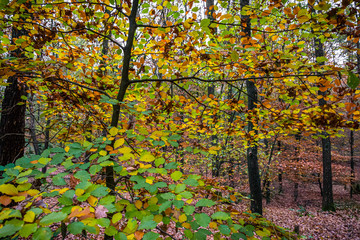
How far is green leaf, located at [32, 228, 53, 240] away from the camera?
2.48ft

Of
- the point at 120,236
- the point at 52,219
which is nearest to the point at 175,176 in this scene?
the point at 120,236

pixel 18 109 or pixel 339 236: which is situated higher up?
pixel 18 109

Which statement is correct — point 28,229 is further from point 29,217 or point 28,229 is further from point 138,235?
point 138,235

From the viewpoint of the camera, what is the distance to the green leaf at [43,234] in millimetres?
755

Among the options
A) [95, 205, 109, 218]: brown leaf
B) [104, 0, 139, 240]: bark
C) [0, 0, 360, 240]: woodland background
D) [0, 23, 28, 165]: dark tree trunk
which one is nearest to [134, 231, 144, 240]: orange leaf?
[0, 0, 360, 240]: woodland background

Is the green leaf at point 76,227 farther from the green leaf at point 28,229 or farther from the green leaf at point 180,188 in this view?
the green leaf at point 180,188

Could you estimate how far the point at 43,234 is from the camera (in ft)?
2.53

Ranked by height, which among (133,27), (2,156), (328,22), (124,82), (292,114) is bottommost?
(2,156)

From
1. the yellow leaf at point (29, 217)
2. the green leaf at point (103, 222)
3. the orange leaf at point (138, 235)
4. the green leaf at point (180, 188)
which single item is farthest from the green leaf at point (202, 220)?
the yellow leaf at point (29, 217)

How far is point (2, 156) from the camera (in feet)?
12.1

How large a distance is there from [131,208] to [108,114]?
253 cm

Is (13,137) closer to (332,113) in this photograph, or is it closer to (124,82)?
(124,82)

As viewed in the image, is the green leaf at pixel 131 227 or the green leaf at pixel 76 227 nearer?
the green leaf at pixel 76 227

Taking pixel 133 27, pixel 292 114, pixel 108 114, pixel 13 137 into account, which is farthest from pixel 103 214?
pixel 13 137
